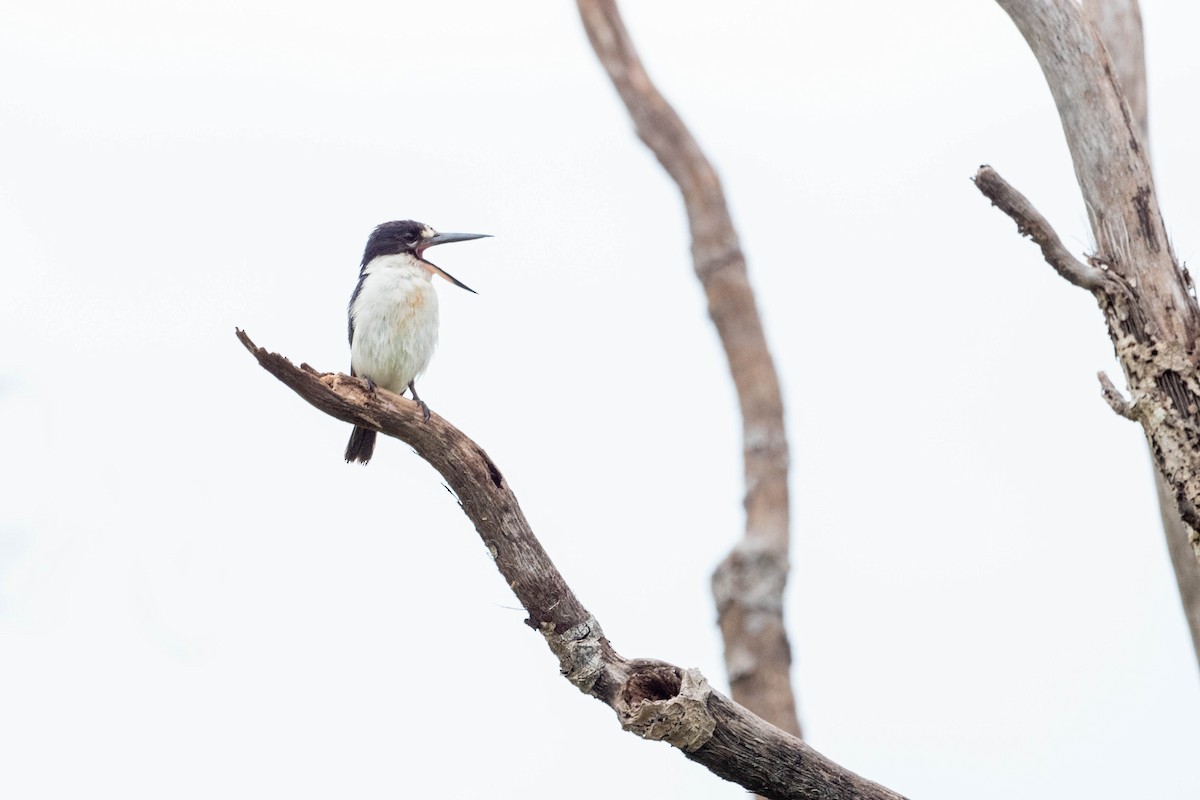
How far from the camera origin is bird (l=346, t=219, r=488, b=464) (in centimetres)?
524

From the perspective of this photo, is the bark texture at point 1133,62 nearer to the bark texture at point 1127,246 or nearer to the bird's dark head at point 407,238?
the bark texture at point 1127,246

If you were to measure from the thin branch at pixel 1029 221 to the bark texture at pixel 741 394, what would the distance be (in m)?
3.30

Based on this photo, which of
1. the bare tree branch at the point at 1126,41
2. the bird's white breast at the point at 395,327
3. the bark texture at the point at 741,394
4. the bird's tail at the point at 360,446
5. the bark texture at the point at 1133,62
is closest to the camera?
the bird's white breast at the point at 395,327

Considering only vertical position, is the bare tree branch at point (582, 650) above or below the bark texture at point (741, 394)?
→ below

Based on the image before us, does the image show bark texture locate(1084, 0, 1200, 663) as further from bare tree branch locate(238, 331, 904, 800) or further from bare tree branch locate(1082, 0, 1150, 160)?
bare tree branch locate(238, 331, 904, 800)

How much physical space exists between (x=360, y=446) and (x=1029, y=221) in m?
2.54

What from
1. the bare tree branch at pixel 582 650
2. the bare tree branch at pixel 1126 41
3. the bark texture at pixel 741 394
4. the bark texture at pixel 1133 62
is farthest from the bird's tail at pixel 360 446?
the bare tree branch at pixel 1126 41

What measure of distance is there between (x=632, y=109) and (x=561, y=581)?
5438 millimetres

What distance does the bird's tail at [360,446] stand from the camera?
535 centimetres

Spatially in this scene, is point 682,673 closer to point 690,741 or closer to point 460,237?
point 690,741

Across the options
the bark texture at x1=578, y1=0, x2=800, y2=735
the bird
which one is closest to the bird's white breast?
the bird

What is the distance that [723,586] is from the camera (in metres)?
7.34

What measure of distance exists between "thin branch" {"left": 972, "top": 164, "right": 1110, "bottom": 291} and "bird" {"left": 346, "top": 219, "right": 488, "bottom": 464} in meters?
2.03

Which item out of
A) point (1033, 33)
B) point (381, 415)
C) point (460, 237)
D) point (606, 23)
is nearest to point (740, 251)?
point (606, 23)
